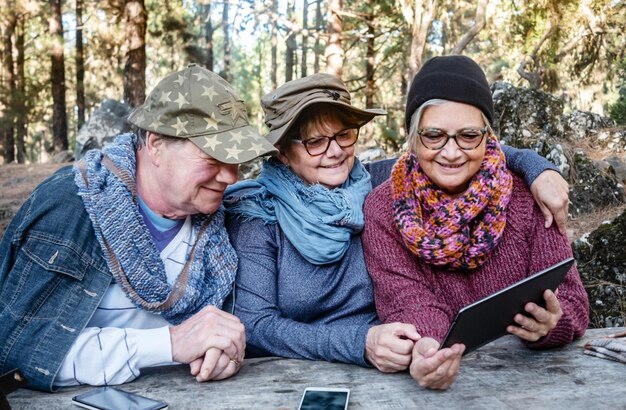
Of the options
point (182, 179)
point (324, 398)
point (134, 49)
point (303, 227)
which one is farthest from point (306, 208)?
point (134, 49)

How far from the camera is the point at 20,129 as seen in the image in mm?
21938

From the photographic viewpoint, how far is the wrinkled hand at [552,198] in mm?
2357

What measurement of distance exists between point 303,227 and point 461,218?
28.1 inches

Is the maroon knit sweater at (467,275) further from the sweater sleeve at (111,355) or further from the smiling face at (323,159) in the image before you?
the sweater sleeve at (111,355)

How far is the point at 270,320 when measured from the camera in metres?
2.57

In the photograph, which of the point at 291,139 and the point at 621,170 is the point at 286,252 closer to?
the point at 291,139

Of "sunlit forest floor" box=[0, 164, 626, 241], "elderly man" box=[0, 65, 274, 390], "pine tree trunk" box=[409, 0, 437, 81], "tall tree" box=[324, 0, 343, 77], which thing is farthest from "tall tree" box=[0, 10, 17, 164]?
"elderly man" box=[0, 65, 274, 390]

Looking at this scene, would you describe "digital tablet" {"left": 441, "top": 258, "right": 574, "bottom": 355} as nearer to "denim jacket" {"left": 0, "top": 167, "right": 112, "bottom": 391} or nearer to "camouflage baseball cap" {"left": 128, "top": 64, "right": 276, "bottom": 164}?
"camouflage baseball cap" {"left": 128, "top": 64, "right": 276, "bottom": 164}

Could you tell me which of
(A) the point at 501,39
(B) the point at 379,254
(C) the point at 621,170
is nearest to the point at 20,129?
(A) the point at 501,39

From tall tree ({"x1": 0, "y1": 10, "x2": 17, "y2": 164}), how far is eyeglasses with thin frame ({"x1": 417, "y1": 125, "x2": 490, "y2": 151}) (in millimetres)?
15820

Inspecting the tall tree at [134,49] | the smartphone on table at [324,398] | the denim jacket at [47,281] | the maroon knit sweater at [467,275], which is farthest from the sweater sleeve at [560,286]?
the tall tree at [134,49]

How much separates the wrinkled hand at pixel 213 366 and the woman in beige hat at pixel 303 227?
1.00 ft

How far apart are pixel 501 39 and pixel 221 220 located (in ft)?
49.1

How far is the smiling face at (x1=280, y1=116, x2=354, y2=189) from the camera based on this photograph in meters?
2.81
